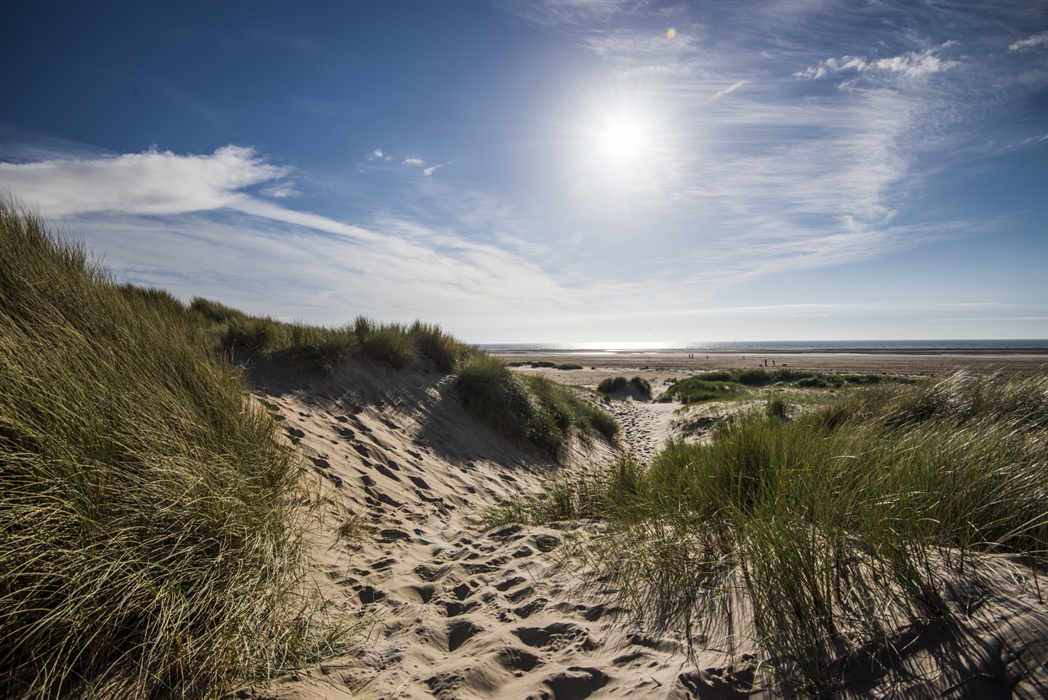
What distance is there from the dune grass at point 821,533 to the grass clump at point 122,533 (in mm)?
2104

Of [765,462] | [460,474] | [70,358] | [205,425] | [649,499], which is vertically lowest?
[460,474]

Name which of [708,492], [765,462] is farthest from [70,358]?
[765,462]

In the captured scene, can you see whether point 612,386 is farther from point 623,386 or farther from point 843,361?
point 843,361

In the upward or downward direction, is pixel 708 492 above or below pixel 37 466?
below

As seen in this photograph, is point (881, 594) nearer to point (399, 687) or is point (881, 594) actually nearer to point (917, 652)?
point (917, 652)

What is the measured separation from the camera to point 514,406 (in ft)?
30.0

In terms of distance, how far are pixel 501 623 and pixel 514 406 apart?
20.7ft

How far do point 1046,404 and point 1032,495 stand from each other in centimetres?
348

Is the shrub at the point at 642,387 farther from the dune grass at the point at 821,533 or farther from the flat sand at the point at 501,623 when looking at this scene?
the dune grass at the point at 821,533

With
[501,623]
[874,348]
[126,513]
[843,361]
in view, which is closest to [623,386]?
[501,623]

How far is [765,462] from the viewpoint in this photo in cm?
388

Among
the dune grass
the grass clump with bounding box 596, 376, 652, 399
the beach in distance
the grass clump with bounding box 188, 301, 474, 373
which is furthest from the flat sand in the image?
the grass clump with bounding box 596, 376, 652, 399

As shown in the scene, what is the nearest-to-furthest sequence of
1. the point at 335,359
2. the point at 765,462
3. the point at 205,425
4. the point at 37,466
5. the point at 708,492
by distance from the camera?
the point at 37,466 < the point at 205,425 < the point at 708,492 < the point at 765,462 < the point at 335,359

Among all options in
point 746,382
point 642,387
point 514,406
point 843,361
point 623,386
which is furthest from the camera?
point 843,361
